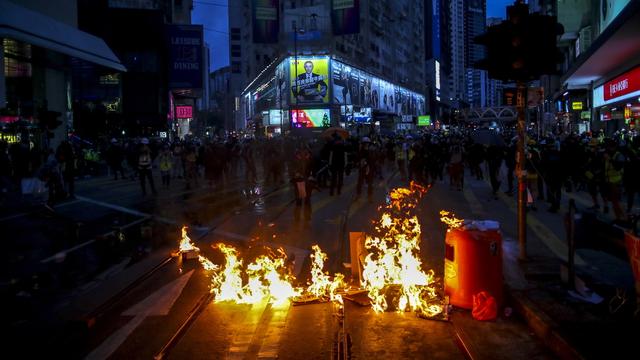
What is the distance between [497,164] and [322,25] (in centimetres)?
5368

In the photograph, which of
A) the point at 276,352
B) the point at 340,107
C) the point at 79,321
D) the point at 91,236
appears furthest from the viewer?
the point at 340,107

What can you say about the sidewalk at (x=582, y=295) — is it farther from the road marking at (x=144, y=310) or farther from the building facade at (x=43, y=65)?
the building facade at (x=43, y=65)

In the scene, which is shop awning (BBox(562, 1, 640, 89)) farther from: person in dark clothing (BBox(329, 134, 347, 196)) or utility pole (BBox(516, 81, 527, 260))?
utility pole (BBox(516, 81, 527, 260))

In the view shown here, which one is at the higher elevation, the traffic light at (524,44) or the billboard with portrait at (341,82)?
the billboard with portrait at (341,82)

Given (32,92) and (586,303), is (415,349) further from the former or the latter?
(32,92)

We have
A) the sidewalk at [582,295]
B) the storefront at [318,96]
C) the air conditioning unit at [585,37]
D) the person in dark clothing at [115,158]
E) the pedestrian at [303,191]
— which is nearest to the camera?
the sidewalk at [582,295]

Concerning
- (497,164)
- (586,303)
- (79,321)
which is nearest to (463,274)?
(586,303)

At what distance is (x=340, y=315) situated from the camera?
6852 millimetres

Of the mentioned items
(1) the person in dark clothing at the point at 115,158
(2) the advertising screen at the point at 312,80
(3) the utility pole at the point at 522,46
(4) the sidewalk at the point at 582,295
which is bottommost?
(4) the sidewalk at the point at 582,295

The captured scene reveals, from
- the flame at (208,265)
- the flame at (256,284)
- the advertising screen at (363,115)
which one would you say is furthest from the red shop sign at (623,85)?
the advertising screen at (363,115)

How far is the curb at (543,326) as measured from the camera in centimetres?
548

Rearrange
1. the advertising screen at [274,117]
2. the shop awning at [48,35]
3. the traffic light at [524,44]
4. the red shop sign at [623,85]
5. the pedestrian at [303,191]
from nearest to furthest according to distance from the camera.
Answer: the traffic light at [524,44]
the pedestrian at [303,191]
the shop awning at [48,35]
the red shop sign at [623,85]
the advertising screen at [274,117]

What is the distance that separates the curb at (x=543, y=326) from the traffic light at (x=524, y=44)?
10.5 ft

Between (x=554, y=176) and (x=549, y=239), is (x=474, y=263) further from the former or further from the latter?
(x=554, y=176)
